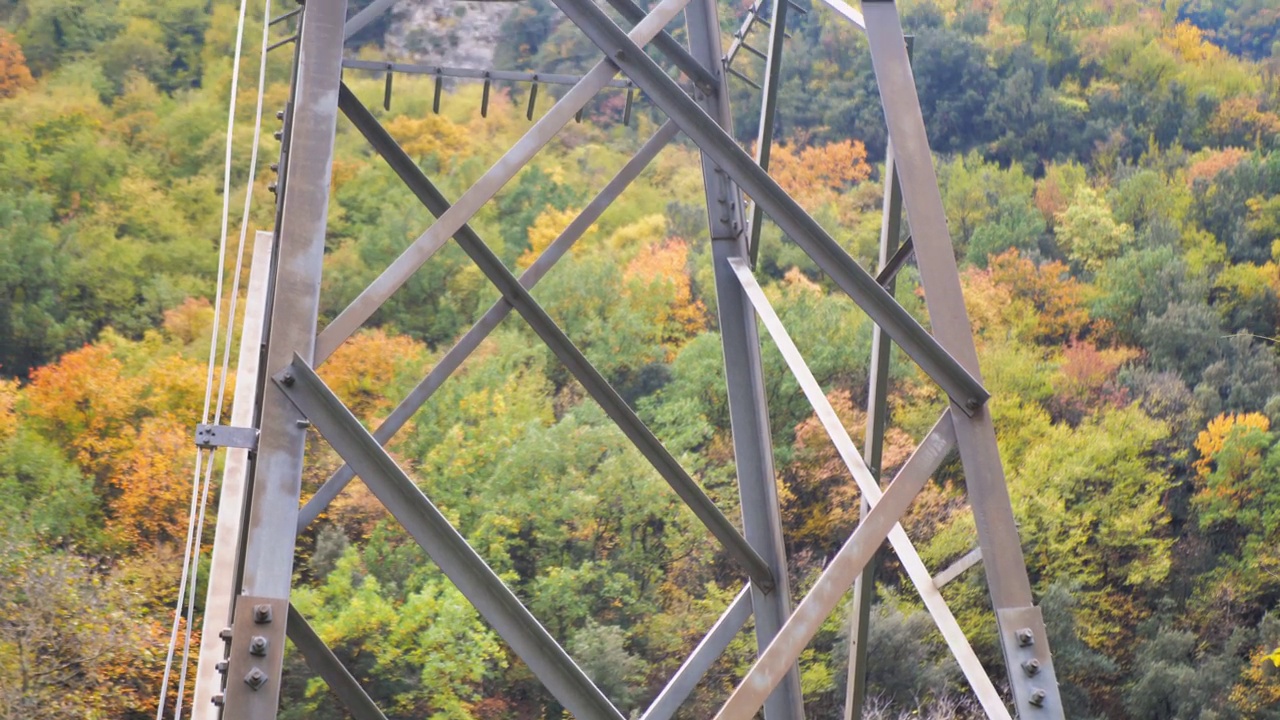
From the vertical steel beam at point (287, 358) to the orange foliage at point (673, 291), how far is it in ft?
66.1

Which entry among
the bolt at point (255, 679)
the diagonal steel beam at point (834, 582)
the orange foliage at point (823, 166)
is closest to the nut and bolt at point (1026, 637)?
the diagonal steel beam at point (834, 582)

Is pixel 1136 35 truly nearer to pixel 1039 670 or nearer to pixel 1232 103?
pixel 1232 103

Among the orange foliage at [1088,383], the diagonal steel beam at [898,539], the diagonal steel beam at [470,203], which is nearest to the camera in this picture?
the diagonal steel beam at [470,203]

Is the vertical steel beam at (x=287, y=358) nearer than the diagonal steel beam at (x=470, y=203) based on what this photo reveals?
Yes

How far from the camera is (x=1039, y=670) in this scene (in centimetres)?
238

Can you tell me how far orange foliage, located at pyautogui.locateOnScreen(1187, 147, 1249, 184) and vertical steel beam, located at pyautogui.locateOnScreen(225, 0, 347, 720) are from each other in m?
26.2

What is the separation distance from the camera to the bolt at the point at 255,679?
198cm

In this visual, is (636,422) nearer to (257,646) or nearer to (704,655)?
(704,655)

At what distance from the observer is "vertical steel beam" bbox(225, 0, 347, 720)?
78.2 inches

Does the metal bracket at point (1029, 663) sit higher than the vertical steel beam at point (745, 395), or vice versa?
the vertical steel beam at point (745, 395)

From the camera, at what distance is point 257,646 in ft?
6.54

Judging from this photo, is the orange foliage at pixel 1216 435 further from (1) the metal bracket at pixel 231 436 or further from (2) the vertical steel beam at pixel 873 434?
(1) the metal bracket at pixel 231 436

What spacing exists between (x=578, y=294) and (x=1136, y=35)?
18.4 metres

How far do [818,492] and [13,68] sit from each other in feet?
73.0
